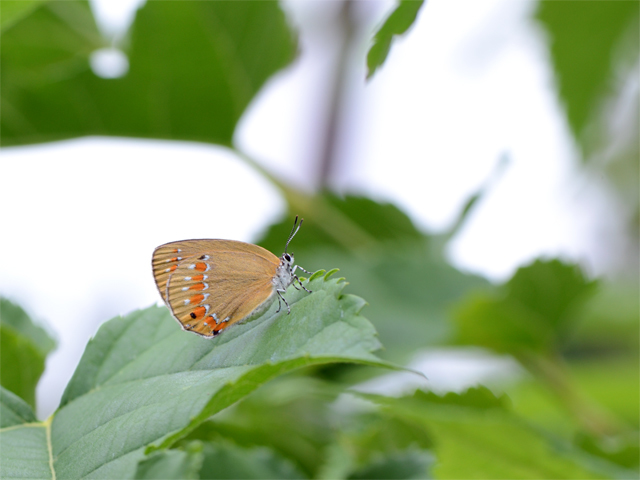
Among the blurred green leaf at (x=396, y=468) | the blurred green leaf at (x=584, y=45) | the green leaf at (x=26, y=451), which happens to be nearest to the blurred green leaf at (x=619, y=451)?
the blurred green leaf at (x=396, y=468)

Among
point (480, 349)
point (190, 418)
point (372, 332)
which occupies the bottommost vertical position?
point (190, 418)

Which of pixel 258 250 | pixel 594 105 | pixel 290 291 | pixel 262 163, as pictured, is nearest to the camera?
pixel 290 291

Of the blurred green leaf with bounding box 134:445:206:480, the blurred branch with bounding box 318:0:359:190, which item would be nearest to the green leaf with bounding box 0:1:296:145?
the blurred green leaf with bounding box 134:445:206:480

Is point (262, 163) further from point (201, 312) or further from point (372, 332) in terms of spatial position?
point (372, 332)

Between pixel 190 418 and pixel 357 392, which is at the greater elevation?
pixel 357 392

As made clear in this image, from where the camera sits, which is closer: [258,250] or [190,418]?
[190,418]

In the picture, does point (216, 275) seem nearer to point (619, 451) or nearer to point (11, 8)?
point (11, 8)

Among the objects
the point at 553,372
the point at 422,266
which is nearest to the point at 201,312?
the point at 422,266

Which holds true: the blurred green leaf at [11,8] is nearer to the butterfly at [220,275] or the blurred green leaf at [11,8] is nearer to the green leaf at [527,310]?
the butterfly at [220,275]

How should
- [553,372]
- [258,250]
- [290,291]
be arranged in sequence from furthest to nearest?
[553,372], [258,250], [290,291]
